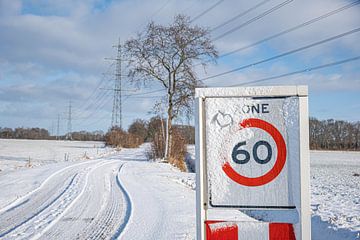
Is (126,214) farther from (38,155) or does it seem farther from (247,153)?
(38,155)

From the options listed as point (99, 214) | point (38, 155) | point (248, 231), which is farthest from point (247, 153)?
point (38, 155)

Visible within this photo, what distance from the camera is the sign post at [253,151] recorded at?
228cm

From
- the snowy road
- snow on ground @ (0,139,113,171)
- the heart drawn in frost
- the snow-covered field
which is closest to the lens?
the heart drawn in frost

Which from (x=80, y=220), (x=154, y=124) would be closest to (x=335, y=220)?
(x=80, y=220)

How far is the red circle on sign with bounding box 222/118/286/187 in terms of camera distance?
7.52 feet

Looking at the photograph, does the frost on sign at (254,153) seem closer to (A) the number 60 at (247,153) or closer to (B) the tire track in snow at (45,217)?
(A) the number 60 at (247,153)

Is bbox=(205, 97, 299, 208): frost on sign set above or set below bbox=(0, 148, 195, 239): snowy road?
above

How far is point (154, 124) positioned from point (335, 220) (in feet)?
96.3

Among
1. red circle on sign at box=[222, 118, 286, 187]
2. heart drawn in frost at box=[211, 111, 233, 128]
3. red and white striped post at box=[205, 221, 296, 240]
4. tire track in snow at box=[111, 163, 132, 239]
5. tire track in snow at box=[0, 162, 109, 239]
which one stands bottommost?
tire track in snow at box=[0, 162, 109, 239]

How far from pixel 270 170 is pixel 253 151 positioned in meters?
0.15

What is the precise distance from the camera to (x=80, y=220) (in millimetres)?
8414

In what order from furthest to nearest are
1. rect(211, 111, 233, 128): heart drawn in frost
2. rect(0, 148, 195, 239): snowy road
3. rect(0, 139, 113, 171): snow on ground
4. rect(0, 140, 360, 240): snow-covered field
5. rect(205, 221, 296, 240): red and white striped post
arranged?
rect(0, 139, 113, 171): snow on ground < rect(0, 148, 195, 239): snowy road < rect(0, 140, 360, 240): snow-covered field < rect(211, 111, 233, 128): heart drawn in frost < rect(205, 221, 296, 240): red and white striped post

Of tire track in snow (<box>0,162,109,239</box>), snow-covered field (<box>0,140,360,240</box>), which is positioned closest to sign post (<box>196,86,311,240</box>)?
snow-covered field (<box>0,140,360,240</box>)

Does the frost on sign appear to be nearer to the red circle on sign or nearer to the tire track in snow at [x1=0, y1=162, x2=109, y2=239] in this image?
the red circle on sign
